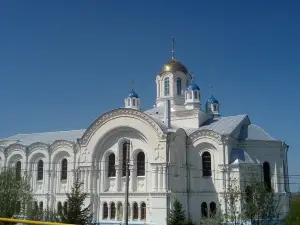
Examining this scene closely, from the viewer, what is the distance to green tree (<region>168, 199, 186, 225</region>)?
2561 cm

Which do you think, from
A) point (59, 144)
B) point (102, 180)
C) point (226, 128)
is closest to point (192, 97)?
point (226, 128)

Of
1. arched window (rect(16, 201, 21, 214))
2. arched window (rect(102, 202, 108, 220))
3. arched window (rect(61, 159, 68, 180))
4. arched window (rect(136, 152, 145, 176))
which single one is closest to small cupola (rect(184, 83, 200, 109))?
arched window (rect(136, 152, 145, 176))

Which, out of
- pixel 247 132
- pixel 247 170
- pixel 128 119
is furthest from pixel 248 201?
pixel 128 119

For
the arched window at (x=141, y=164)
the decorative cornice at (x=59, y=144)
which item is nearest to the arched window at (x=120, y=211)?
the arched window at (x=141, y=164)

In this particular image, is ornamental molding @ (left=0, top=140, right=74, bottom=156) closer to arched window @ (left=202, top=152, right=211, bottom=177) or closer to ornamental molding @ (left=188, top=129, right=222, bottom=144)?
ornamental molding @ (left=188, top=129, right=222, bottom=144)

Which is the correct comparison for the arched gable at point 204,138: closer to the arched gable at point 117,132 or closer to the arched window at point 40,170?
the arched gable at point 117,132

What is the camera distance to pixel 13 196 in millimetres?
24266

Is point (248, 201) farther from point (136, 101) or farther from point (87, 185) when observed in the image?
point (136, 101)

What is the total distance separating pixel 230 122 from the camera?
31.6 m

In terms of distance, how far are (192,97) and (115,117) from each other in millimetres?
8782

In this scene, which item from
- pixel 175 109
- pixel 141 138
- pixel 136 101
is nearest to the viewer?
pixel 141 138

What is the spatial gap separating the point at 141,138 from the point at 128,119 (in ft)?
6.29

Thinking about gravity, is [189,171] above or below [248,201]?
above

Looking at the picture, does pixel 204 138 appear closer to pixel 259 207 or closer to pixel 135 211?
pixel 135 211
